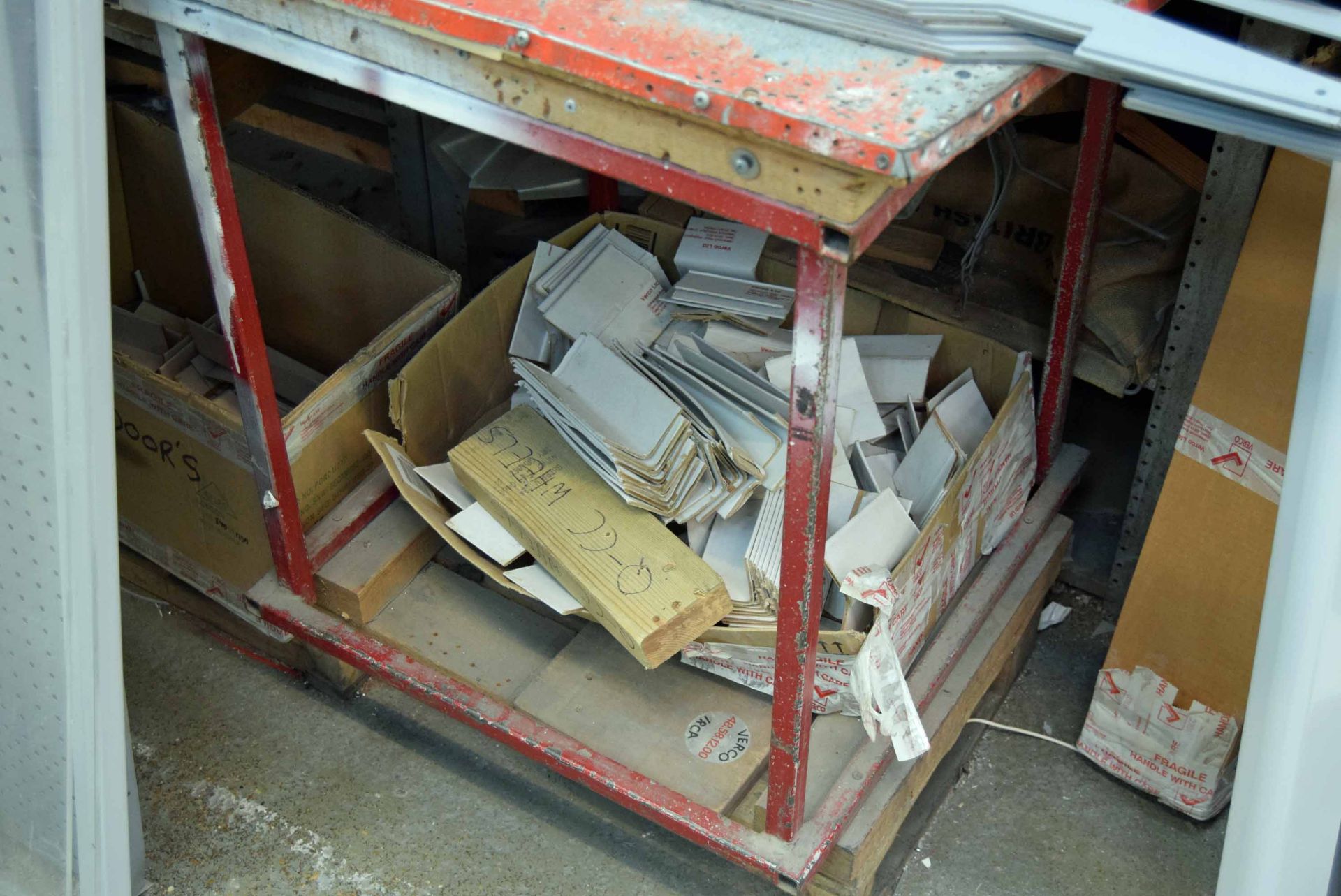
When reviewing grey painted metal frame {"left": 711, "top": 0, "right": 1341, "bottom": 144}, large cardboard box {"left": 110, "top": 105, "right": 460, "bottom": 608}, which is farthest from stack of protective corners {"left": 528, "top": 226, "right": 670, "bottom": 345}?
grey painted metal frame {"left": 711, "top": 0, "right": 1341, "bottom": 144}

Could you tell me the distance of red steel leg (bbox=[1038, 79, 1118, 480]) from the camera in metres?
2.10

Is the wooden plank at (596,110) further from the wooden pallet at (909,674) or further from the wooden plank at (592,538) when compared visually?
the wooden pallet at (909,674)

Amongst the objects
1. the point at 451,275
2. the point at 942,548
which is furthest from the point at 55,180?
the point at 942,548

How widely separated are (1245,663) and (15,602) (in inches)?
77.9

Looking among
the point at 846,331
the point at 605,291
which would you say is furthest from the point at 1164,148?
the point at 605,291

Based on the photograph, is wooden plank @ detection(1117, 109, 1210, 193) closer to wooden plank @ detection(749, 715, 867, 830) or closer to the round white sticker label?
wooden plank @ detection(749, 715, 867, 830)

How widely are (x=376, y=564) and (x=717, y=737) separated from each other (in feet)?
2.32

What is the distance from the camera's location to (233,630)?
2.69m

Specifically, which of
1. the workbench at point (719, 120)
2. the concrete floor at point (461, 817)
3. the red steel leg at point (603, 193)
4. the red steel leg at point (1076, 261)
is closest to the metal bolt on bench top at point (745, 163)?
the workbench at point (719, 120)

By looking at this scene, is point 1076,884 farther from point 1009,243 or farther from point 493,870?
point 1009,243

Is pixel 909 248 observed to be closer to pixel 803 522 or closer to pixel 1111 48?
pixel 803 522

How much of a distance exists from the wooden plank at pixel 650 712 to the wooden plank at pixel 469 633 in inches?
2.8

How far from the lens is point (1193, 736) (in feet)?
7.45

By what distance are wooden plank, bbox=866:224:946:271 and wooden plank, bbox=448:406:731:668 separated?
79cm
